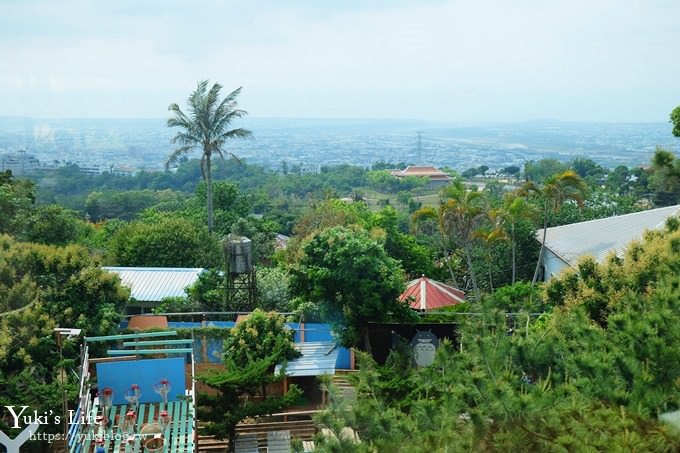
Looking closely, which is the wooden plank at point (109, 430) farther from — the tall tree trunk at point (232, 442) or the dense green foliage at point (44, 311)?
the tall tree trunk at point (232, 442)

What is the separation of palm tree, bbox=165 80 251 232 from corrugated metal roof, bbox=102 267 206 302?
5008 millimetres

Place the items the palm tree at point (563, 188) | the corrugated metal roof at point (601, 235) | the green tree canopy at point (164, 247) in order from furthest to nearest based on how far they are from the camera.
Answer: the green tree canopy at point (164, 247), the palm tree at point (563, 188), the corrugated metal roof at point (601, 235)

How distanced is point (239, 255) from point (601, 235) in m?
7.15

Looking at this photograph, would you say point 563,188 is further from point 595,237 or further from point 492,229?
point 492,229

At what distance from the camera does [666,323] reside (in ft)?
15.9

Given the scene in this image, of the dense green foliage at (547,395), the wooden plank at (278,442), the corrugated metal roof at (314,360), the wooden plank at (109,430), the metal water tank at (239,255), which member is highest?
the dense green foliage at (547,395)

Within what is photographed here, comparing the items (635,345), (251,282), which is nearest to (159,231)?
(251,282)

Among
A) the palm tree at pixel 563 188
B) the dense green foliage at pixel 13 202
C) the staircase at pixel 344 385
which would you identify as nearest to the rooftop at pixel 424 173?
the dense green foliage at pixel 13 202

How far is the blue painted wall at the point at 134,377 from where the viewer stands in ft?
27.2

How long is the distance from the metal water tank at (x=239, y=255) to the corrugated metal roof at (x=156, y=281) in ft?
5.99

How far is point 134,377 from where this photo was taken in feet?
27.2

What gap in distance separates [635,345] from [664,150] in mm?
6410

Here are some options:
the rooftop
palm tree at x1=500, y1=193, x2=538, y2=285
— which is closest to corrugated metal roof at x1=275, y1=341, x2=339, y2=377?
palm tree at x1=500, y1=193, x2=538, y2=285

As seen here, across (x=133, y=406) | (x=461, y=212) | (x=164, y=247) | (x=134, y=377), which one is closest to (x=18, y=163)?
(x=164, y=247)
